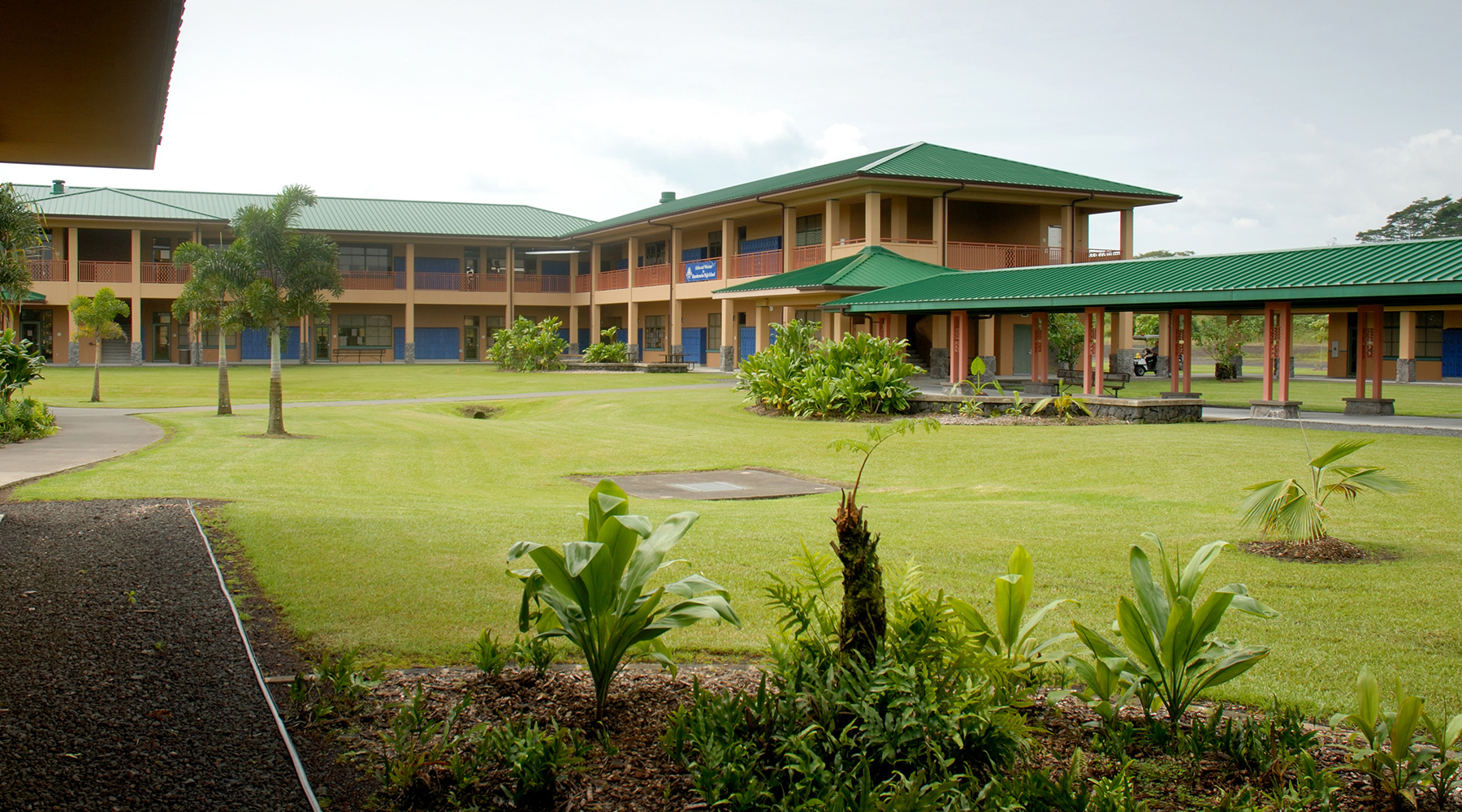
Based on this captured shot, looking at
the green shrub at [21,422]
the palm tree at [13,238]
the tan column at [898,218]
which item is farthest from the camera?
the tan column at [898,218]

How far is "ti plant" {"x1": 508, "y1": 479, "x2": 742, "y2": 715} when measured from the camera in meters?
4.08

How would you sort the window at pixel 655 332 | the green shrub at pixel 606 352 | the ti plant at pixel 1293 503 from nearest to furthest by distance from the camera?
the ti plant at pixel 1293 503, the green shrub at pixel 606 352, the window at pixel 655 332

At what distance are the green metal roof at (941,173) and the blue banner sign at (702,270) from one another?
2.23m

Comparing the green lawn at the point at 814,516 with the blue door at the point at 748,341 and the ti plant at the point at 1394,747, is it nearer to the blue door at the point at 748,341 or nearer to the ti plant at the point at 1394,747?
the ti plant at the point at 1394,747

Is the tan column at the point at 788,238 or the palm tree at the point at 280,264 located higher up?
the tan column at the point at 788,238

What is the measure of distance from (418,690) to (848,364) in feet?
63.5

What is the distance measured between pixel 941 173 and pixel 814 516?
26972 millimetres

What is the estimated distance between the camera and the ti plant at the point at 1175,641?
12.8ft

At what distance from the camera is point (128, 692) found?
4520 millimetres

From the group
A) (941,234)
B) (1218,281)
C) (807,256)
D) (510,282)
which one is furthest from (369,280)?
(1218,281)

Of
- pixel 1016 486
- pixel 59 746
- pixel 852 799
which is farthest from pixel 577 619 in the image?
pixel 1016 486

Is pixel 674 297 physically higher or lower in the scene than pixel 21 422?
higher

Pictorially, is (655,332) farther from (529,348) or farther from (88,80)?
(88,80)

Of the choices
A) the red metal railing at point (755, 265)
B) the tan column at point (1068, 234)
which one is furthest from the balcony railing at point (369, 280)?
the tan column at point (1068, 234)
